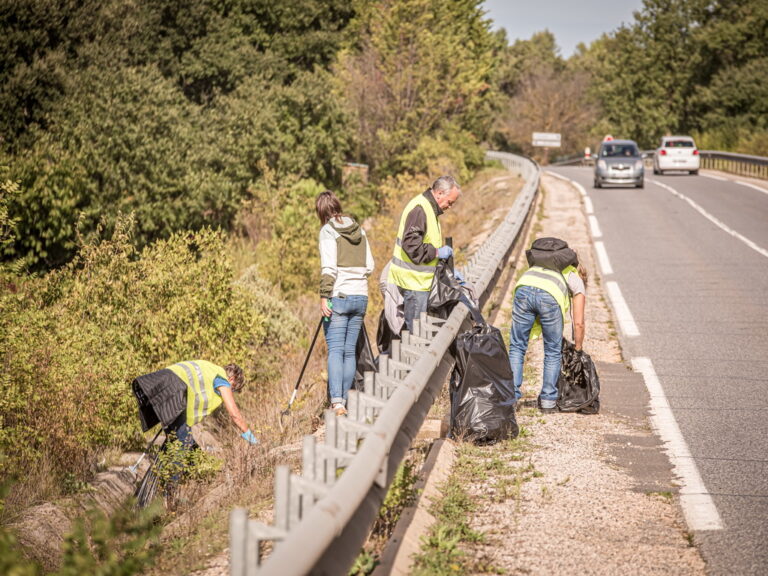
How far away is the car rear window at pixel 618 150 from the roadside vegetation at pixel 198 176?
20.8 ft

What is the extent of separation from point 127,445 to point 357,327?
4.80 metres

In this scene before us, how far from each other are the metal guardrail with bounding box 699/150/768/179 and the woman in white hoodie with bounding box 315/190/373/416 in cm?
2960

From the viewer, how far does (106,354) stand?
1095 cm

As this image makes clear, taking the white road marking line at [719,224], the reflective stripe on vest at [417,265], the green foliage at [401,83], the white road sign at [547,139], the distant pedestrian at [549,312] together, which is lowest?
the white road marking line at [719,224]

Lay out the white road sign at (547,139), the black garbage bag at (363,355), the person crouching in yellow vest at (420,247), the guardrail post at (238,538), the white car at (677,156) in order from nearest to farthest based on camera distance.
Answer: the guardrail post at (238,538), the person crouching in yellow vest at (420,247), the black garbage bag at (363,355), the white car at (677,156), the white road sign at (547,139)

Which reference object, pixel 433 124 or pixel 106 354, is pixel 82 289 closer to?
pixel 106 354

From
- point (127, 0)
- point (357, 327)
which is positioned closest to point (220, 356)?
point (357, 327)

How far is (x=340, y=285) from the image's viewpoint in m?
7.62

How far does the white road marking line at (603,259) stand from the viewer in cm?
1493

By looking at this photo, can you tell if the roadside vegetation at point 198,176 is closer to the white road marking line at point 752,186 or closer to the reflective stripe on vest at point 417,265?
the reflective stripe on vest at point 417,265

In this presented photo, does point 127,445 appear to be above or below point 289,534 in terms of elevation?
below

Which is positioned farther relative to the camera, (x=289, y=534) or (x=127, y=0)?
(x=127, y=0)

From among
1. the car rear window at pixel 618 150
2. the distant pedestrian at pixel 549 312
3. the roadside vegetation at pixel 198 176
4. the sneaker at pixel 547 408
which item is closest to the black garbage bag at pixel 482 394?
the distant pedestrian at pixel 549 312

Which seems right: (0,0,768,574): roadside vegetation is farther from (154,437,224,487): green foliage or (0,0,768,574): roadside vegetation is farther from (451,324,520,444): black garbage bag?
(451,324,520,444): black garbage bag
